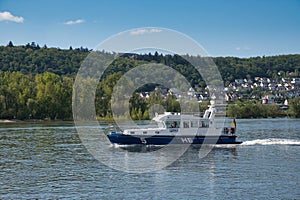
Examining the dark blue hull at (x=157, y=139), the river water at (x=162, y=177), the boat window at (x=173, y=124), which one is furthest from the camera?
the boat window at (x=173, y=124)

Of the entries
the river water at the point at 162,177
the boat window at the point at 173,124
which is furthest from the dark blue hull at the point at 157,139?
the river water at the point at 162,177

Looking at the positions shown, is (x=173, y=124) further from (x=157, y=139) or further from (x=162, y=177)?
(x=162, y=177)

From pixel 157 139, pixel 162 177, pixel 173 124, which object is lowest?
pixel 162 177

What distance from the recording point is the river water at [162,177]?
2981 centimetres

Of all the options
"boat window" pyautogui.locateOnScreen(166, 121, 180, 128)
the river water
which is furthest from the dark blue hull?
the river water

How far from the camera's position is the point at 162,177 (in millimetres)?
35469

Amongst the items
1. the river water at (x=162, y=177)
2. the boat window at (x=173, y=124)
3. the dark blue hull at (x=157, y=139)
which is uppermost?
the boat window at (x=173, y=124)

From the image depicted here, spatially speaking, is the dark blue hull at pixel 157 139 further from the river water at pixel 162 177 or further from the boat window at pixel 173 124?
the river water at pixel 162 177

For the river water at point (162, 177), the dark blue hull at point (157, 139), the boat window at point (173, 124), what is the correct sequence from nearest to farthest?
1. the river water at point (162, 177)
2. the dark blue hull at point (157, 139)
3. the boat window at point (173, 124)

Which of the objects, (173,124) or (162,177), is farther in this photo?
(173,124)

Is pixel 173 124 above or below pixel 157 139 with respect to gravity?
above

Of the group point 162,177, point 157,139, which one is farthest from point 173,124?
point 162,177

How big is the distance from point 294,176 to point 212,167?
7.33 m

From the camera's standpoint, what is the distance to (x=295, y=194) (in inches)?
1151
